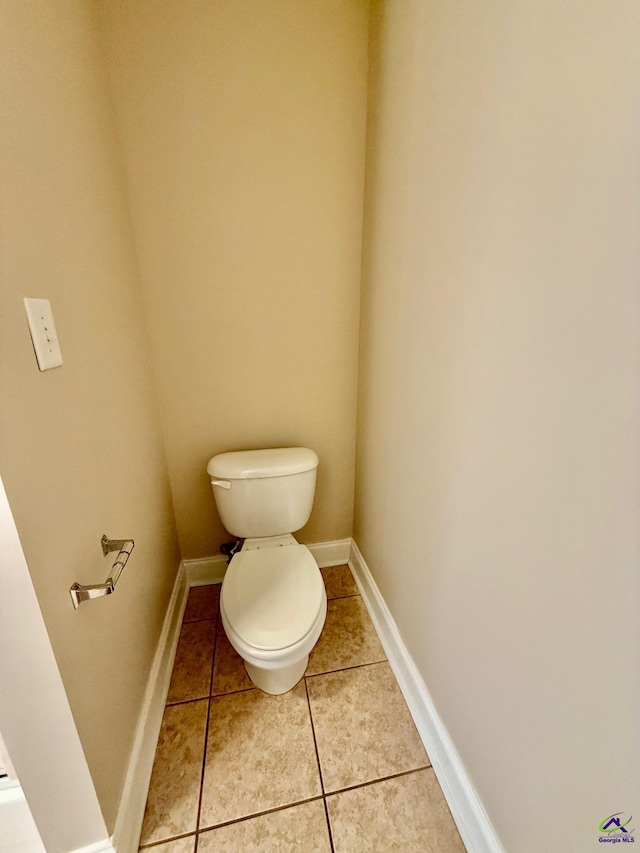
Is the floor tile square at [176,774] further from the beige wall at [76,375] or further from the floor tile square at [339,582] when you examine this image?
the floor tile square at [339,582]

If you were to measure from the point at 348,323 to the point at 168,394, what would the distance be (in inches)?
30.3

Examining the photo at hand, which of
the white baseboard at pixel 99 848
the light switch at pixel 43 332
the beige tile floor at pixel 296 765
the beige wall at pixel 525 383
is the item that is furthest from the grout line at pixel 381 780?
the light switch at pixel 43 332

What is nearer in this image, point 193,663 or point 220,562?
point 193,663

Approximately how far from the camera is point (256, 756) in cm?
108

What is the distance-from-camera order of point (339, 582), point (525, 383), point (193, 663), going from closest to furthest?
point (525, 383) → point (193, 663) → point (339, 582)

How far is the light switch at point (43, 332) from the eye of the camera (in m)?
0.63

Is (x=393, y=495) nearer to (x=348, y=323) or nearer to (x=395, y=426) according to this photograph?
(x=395, y=426)

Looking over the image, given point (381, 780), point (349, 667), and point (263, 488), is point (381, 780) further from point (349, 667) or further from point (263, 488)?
point (263, 488)

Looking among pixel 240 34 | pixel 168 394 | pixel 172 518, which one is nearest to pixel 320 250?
pixel 240 34

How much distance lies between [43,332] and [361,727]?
4.52 feet

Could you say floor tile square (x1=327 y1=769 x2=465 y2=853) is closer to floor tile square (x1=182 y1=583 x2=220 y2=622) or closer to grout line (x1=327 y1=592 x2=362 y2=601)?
grout line (x1=327 y1=592 x2=362 y2=601)

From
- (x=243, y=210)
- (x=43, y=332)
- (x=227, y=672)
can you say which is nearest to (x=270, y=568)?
(x=227, y=672)

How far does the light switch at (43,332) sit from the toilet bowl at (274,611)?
872mm

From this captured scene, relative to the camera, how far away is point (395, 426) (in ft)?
3.97
